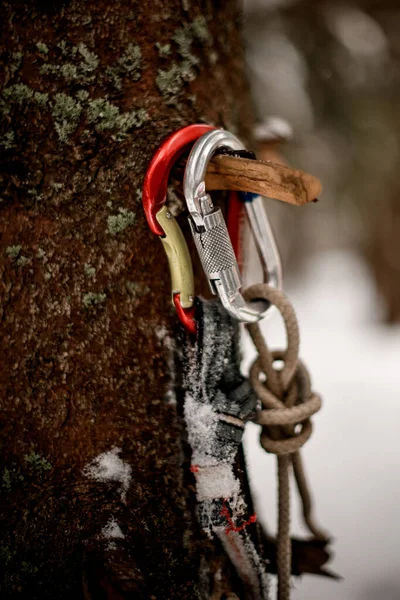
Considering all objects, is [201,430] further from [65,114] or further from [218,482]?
[65,114]

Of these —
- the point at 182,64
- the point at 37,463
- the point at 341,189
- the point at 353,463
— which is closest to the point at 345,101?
the point at 341,189

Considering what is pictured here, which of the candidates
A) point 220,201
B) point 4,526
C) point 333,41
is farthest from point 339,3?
point 4,526

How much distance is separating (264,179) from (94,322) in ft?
0.99

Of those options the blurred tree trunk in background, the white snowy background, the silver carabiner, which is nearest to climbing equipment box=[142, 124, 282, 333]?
the silver carabiner

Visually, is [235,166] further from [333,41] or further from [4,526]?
[333,41]

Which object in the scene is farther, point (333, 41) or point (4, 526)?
point (333, 41)

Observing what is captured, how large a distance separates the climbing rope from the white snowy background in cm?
24

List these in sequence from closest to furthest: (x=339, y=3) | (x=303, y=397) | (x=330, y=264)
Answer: (x=303, y=397) → (x=339, y=3) → (x=330, y=264)

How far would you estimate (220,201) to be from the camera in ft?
2.19

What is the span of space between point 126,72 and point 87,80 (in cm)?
5

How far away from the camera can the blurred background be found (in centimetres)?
234

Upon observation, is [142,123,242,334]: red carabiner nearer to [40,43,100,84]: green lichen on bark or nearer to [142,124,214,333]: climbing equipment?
[142,124,214,333]: climbing equipment

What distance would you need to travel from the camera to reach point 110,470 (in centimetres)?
63

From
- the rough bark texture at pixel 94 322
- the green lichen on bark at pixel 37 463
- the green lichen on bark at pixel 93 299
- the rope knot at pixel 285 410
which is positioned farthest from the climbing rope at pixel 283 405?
the green lichen on bark at pixel 37 463
